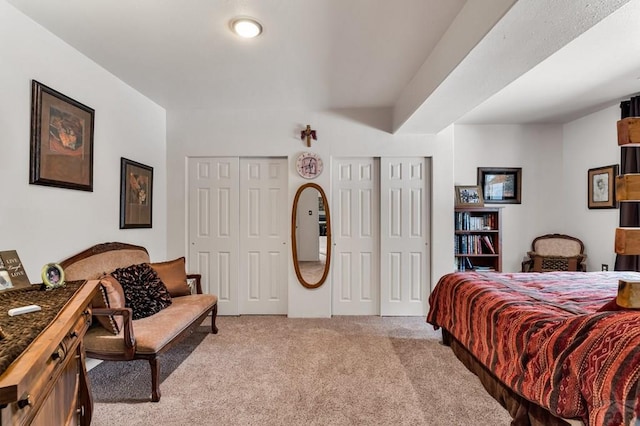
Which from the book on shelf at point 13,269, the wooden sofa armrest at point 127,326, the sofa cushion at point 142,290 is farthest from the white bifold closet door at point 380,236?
the book on shelf at point 13,269

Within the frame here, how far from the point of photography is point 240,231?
394 centimetres

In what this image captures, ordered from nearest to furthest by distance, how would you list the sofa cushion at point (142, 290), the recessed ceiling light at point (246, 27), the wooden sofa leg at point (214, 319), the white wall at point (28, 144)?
1. the white wall at point (28, 144)
2. the recessed ceiling light at point (246, 27)
3. the sofa cushion at point (142, 290)
4. the wooden sofa leg at point (214, 319)

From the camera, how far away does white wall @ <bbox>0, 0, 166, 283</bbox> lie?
75.4 inches

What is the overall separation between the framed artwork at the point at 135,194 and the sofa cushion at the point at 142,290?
53 centimetres

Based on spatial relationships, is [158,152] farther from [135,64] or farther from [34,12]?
[34,12]

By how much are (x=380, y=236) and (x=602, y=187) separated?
2854 mm

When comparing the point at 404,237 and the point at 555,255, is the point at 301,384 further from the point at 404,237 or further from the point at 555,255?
the point at 555,255

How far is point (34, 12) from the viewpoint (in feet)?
6.50

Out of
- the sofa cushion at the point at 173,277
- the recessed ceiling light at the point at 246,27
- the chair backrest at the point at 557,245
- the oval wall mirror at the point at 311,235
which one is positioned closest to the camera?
the recessed ceiling light at the point at 246,27

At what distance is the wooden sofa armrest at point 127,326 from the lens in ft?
6.83

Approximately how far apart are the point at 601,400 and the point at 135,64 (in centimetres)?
357

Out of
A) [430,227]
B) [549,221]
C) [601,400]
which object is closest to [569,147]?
[549,221]

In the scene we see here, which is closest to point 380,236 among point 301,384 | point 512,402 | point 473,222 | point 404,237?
point 404,237

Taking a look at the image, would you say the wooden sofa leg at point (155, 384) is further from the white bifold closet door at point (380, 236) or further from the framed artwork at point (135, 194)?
the white bifold closet door at point (380, 236)
